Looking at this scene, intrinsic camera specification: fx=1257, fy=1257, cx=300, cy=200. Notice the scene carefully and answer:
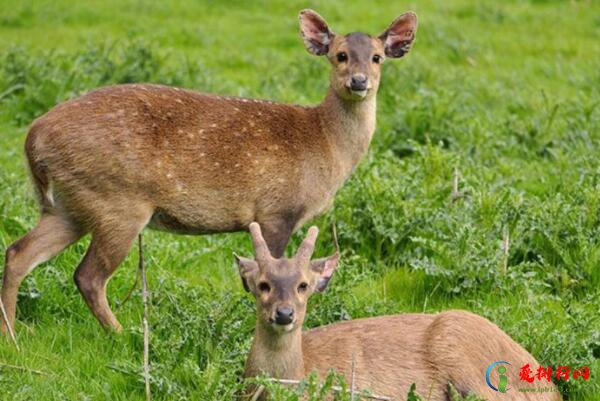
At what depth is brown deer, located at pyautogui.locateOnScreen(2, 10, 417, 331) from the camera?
6824 millimetres

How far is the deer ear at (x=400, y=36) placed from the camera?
823cm

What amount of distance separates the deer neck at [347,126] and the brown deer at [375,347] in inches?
69.9

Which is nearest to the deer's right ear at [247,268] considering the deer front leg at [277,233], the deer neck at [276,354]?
the deer neck at [276,354]

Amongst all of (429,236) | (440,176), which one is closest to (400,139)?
(440,176)

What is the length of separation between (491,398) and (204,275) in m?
2.51

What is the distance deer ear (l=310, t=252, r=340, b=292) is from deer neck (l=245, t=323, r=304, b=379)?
0.34 metres

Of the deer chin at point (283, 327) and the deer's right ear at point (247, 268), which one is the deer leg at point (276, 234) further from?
the deer chin at point (283, 327)

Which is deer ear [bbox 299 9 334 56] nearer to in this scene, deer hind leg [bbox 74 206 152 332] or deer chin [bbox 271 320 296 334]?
deer hind leg [bbox 74 206 152 332]

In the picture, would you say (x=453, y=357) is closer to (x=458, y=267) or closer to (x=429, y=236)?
(x=458, y=267)

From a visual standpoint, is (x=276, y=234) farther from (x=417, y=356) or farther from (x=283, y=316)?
(x=283, y=316)

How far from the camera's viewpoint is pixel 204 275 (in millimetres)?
7871

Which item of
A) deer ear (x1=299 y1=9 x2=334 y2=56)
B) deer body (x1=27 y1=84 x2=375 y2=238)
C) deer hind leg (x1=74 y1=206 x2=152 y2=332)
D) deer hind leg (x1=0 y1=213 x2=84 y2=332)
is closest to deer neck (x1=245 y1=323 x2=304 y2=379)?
deer hind leg (x1=74 y1=206 x2=152 y2=332)

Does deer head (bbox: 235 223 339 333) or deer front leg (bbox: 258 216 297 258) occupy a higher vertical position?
deer head (bbox: 235 223 339 333)

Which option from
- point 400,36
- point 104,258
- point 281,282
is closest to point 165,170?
point 104,258
